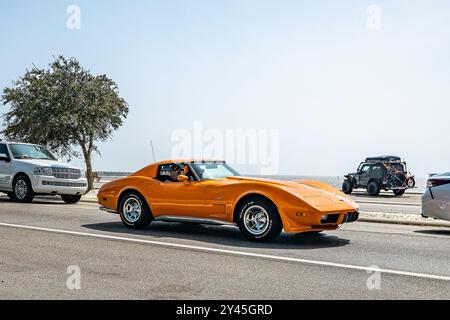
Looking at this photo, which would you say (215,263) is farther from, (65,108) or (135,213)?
(65,108)

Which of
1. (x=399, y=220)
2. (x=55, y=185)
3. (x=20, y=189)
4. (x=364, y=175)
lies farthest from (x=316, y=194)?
(x=364, y=175)

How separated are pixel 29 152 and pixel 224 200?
37.0ft

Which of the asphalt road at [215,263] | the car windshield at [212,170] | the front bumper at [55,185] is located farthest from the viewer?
the front bumper at [55,185]

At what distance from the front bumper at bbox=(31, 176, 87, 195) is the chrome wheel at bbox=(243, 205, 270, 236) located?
1000 cm

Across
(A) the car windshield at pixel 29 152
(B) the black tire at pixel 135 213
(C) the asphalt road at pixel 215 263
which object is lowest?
(C) the asphalt road at pixel 215 263

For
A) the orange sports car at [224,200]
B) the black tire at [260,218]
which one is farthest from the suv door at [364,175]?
the black tire at [260,218]

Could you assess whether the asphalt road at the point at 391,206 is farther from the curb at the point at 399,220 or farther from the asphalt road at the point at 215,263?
the asphalt road at the point at 215,263

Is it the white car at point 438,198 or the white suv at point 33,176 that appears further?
the white suv at point 33,176

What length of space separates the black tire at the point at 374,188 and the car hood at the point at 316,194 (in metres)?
22.1

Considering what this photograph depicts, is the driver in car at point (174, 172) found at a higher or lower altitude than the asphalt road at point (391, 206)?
higher

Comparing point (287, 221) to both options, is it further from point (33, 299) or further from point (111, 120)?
point (111, 120)

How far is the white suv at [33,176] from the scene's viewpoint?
1717cm
